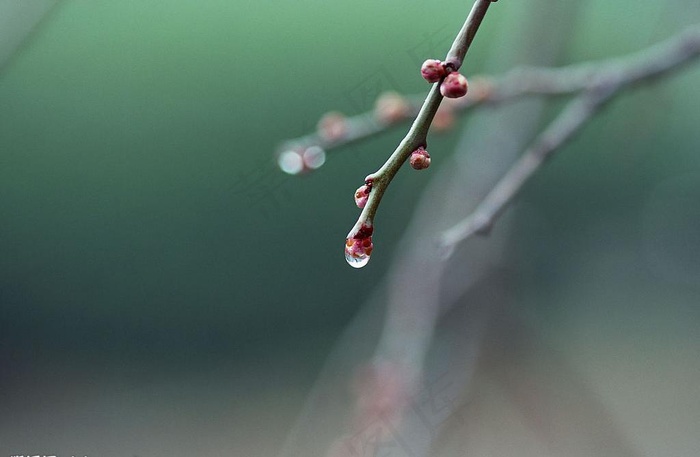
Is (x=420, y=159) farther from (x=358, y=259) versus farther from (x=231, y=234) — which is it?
(x=231, y=234)

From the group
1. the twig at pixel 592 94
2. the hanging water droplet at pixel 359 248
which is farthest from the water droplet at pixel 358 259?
the twig at pixel 592 94

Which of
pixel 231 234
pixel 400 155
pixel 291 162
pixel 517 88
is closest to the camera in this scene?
pixel 400 155

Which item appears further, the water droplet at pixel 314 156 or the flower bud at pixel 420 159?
the water droplet at pixel 314 156

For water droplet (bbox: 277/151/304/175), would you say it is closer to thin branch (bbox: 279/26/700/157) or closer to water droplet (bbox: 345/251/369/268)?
thin branch (bbox: 279/26/700/157)

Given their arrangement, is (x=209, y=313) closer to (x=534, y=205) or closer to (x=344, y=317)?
(x=344, y=317)

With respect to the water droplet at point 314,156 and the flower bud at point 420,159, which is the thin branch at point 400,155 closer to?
the flower bud at point 420,159

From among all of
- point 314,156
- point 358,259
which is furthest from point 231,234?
point 358,259
